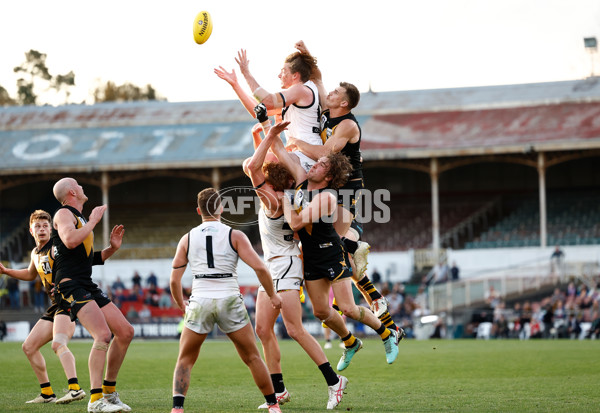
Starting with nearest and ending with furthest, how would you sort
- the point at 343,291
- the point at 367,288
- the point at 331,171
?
the point at 331,171 → the point at 343,291 → the point at 367,288

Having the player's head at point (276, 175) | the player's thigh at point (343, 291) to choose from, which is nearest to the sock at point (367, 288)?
the player's thigh at point (343, 291)

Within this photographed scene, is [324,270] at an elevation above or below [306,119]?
below

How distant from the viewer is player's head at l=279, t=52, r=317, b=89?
33.7ft

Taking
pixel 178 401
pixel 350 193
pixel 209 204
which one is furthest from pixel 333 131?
pixel 178 401

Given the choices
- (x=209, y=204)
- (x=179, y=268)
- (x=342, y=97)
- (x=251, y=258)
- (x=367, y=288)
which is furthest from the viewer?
Answer: (x=367, y=288)

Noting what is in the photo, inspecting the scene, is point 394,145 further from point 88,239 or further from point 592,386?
point 88,239

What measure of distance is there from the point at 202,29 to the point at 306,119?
166cm

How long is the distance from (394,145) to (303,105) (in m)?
24.6

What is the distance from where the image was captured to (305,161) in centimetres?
1012

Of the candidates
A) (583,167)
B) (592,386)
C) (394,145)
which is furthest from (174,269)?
(583,167)

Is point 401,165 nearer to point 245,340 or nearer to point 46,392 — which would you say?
point 46,392

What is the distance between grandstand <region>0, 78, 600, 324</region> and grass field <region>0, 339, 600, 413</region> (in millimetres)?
13373

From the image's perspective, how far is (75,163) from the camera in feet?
118

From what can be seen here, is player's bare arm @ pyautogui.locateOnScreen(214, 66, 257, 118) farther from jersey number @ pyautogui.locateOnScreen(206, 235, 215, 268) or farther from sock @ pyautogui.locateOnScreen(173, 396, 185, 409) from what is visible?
sock @ pyautogui.locateOnScreen(173, 396, 185, 409)
